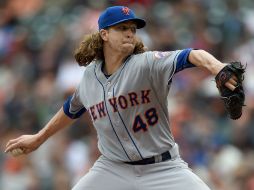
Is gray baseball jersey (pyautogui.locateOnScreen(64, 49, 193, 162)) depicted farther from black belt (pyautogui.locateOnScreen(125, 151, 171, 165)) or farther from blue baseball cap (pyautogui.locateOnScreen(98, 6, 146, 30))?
blue baseball cap (pyautogui.locateOnScreen(98, 6, 146, 30))

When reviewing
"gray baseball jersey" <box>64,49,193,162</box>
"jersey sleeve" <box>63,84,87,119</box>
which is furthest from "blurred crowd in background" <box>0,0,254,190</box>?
→ "gray baseball jersey" <box>64,49,193,162</box>

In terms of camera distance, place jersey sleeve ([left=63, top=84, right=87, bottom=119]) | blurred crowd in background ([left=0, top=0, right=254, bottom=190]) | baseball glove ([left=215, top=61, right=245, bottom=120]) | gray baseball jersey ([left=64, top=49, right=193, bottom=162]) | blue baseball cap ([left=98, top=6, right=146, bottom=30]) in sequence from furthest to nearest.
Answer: blurred crowd in background ([left=0, top=0, right=254, bottom=190]), jersey sleeve ([left=63, top=84, right=87, bottom=119]), blue baseball cap ([left=98, top=6, right=146, bottom=30]), gray baseball jersey ([left=64, top=49, right=193, bottom=162]), baseball glove ([left=215, top=61, right=245, bottom=120])

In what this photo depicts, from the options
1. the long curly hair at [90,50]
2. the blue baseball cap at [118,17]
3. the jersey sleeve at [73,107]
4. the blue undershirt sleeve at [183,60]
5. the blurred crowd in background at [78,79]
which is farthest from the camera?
the blurred crowd in background at [78,79]

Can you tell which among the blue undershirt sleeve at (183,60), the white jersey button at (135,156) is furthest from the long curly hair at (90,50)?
the blue undershirt sleeve at (183,60)

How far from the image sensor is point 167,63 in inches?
229

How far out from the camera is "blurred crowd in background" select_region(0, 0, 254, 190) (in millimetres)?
9578

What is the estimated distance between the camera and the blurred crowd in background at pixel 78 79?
31.4 ft

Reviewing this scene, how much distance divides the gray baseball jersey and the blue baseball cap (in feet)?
0.85

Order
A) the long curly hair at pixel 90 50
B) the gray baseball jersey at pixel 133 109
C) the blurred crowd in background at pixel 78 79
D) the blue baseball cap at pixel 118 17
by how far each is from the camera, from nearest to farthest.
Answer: the gray baseball jersey at pixel 133 109
the blue baseball cap at pixel 118 17
the long curly hair at pixel 90 50
the blurred crowd in background at pixel 78 79

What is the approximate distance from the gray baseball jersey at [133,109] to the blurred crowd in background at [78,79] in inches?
108

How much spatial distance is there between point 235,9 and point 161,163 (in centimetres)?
609

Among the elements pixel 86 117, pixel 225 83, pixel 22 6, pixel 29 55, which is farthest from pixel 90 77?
pixel 22 6

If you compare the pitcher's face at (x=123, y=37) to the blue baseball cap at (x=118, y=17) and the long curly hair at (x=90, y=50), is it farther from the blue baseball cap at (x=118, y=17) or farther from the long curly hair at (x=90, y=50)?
the long curly hair at (x=90, y=50)

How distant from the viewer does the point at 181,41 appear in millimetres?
11547
